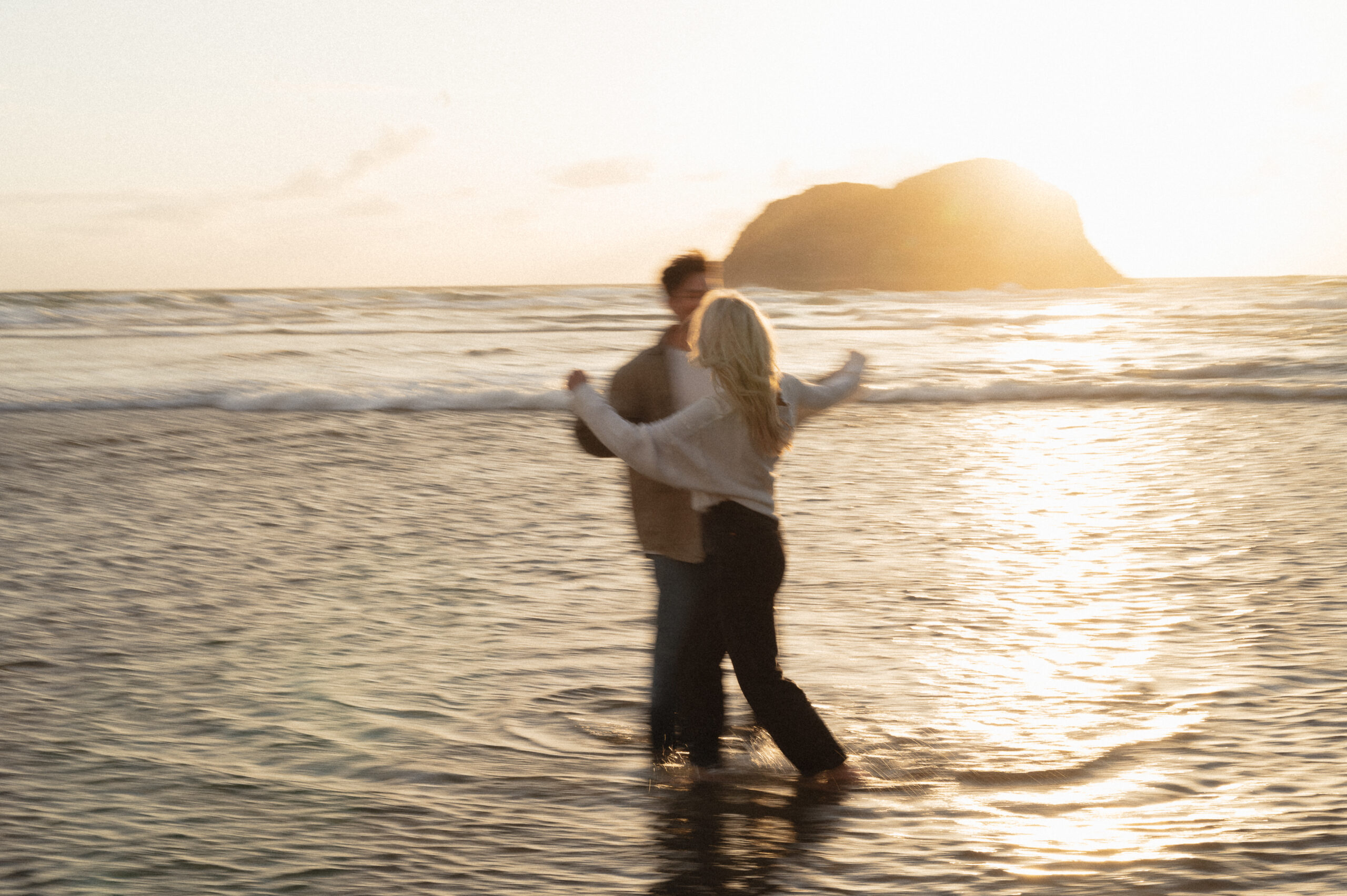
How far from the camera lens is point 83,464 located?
10414mm

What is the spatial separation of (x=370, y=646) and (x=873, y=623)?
2.12 metres

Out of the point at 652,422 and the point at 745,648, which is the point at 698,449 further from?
the point at 745,648

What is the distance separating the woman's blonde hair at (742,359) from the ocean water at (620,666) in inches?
44.3

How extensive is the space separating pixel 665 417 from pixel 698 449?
0.74 feet

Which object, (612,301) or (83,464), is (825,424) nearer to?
(83,464)

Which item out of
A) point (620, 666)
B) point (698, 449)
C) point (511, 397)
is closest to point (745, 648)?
point (698, 449)

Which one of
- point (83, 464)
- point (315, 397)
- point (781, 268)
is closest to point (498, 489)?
point (83, 464)

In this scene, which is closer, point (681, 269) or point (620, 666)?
point (681, 269)

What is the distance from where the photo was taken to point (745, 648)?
147 inches

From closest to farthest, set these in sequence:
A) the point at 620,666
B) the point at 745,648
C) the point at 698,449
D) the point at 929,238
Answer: the point at 698,449, the point at 745,648, the point at 620,666, the point at 929,238

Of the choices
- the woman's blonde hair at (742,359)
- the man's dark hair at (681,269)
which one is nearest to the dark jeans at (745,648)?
the woman's blonde hair at (742,359)

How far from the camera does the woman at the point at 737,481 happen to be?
348 cm

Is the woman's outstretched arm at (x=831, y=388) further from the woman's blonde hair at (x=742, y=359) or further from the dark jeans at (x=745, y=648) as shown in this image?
the dark jeans at (x=745, y=648)

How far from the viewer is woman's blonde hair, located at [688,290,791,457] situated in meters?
3.46
